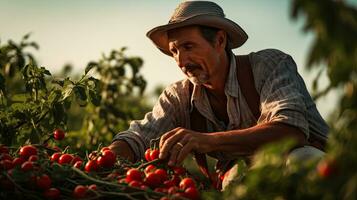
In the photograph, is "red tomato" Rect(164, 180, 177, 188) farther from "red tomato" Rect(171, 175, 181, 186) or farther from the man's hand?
the man's hand

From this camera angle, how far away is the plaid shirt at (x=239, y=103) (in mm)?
4156

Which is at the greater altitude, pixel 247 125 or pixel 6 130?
pixel 6 130

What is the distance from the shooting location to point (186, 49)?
173 inches

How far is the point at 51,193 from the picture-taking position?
2.80 meters

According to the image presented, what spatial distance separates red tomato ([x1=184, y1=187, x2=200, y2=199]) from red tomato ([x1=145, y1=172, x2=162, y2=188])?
0.21 meters

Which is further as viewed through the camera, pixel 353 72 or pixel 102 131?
pixel 102 131

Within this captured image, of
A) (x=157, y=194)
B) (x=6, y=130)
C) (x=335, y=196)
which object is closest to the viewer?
(x=335, y=196)

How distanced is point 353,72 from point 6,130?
9.10 ft

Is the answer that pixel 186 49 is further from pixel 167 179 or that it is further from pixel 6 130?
pixel 167 179

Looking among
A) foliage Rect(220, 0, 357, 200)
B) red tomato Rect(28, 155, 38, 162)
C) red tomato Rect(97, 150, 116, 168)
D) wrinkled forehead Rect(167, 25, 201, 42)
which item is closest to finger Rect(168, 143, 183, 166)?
red tomato Rect(97, 150, 116, 168)

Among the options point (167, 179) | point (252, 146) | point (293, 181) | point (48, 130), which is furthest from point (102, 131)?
point (293, 181)

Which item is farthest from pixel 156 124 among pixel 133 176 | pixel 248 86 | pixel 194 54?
pixel 133 176

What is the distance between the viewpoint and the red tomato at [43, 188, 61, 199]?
280 centimetres

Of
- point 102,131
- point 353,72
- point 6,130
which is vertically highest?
point 353,72
